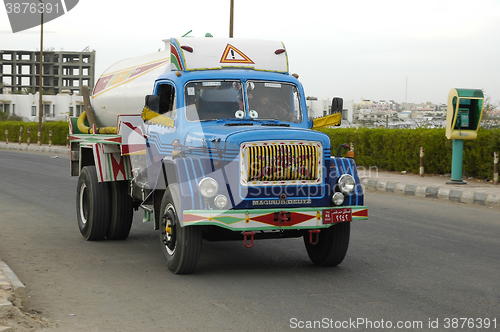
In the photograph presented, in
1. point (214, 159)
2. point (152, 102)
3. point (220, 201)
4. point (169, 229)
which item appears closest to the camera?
point (220, 201)

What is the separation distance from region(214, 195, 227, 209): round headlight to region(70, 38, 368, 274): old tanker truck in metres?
0.01

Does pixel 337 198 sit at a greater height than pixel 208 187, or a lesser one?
lesser

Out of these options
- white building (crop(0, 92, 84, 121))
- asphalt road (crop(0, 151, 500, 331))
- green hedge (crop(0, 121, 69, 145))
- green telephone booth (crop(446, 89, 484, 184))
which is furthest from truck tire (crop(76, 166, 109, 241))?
white building (crop(0, 92, 84, 121))

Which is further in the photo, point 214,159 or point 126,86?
point 126,86

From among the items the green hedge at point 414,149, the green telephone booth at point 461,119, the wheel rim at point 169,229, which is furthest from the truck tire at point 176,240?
the green hedge at point 414,149

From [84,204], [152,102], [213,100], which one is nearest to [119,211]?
[84,204]

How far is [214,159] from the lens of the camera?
263 inches

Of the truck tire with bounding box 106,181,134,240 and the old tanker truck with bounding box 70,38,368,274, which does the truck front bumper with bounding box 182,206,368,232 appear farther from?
the truck tire with bounding box 106,181,134,240

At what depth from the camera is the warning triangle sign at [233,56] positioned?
26.7ft

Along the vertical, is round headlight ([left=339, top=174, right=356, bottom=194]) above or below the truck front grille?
below

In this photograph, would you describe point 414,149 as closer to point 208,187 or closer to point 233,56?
point 233,56

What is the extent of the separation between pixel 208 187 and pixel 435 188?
32.7ft

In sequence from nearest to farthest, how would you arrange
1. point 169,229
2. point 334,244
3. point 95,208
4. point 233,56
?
point 169,229
point 334,244
point 233,56
point 95,208

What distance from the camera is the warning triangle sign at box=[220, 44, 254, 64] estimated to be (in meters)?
8.15
